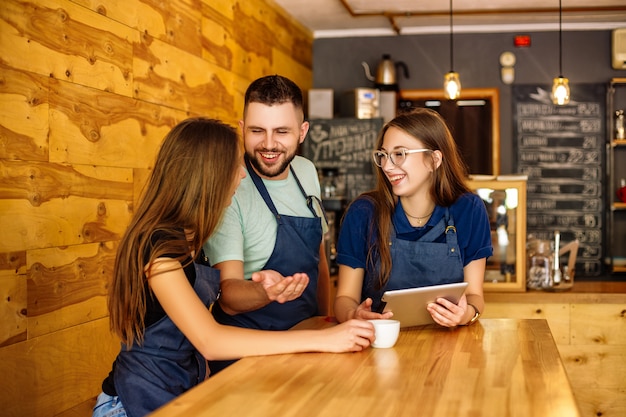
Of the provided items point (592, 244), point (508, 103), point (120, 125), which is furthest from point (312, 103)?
point (120, 125)

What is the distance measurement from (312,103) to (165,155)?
4821 mm

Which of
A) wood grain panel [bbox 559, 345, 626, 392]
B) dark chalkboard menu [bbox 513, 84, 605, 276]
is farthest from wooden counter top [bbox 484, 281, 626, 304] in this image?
dark chalkboard menu [bbox 513, 84, 605, 276]

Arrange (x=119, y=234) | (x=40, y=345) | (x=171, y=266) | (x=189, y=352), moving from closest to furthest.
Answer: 1. (x=171, y=266)
2. (x=189, y=352)
3. (x=40, y=345)
4. (x=119, y=234)

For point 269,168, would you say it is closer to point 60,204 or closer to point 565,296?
point 60,204

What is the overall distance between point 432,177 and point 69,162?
4.76ft

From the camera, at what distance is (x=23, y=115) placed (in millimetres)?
2773

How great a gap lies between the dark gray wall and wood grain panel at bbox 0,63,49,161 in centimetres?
454

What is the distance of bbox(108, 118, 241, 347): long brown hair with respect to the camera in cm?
180

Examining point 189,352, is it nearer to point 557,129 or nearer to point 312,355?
point 312,355

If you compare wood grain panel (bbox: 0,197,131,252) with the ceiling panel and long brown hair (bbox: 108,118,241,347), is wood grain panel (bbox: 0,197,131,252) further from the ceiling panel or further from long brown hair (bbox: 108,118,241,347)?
the ceiling panel

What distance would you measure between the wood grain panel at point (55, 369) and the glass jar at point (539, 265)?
219cm

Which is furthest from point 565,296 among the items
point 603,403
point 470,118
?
point 470,118

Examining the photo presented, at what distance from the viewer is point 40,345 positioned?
2887mm

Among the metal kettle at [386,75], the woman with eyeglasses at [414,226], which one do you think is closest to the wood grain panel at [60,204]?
the woman with eyeglasses at [414,226]
